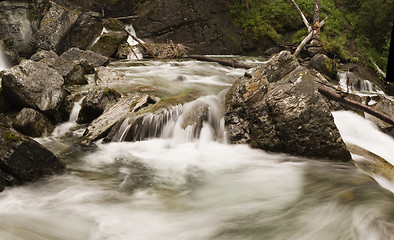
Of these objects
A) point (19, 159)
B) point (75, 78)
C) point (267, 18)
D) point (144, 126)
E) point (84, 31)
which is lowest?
point (19, 159)

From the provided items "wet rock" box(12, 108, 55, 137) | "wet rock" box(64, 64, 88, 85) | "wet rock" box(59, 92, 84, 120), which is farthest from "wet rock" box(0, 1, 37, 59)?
"wet rock" box(12, 108, 55, 137)

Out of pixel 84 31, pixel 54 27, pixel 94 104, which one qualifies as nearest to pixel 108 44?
pixel 84 31

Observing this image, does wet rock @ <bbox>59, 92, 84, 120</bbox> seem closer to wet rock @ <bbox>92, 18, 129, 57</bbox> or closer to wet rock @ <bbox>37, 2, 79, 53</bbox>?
wet rock @ <bbox>92, 18, 129, 57</bbox>

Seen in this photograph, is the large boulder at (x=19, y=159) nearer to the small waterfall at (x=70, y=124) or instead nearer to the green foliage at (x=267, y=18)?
the small waterfall at (x=70, y=124)

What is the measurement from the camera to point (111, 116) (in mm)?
6535

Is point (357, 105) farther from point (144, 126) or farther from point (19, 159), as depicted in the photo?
point (19, 159)

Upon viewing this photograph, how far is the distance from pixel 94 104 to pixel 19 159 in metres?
3.13

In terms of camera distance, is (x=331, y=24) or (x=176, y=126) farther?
(x=331, y=24)

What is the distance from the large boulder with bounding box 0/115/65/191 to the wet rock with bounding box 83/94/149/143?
1.88m

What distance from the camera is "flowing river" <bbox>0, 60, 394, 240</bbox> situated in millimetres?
3201

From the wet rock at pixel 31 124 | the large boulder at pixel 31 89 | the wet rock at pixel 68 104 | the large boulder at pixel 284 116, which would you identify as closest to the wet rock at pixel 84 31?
the large boulder at pixel 31 89

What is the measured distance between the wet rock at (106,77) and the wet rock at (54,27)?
5.35 meters

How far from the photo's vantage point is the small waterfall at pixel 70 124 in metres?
6.65

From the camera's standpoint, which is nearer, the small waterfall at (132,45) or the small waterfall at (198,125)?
the small waterfall at (198,125)
